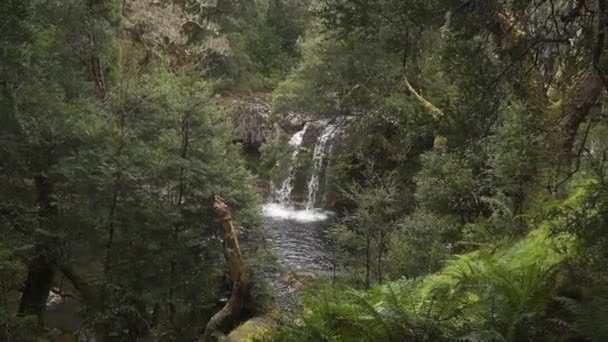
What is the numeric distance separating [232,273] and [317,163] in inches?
485

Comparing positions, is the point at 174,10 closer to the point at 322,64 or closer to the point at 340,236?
the point at 322,64

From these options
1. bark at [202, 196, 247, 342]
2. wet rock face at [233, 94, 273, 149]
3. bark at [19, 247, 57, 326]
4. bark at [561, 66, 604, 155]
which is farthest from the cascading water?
bark at [561, 66, 604, 155]

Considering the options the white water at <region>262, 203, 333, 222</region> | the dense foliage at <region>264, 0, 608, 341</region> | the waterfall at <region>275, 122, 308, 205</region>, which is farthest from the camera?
the waterfall at <region>275, 122, 308, 205</region>

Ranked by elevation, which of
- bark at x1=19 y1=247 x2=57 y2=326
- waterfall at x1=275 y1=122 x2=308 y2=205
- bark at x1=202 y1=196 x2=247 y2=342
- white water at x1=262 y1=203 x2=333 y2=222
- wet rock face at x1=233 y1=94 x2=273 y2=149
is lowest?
bark at x1=19 y1=247 x2=57 y2=326

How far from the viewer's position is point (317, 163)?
22844 mm

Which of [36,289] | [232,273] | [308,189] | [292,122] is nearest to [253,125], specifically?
[292,122]

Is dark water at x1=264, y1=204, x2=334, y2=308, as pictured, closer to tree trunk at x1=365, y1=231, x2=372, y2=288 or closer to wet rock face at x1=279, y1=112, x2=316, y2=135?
tree trunk at x1=365, y1=231, x2=372, y2=288

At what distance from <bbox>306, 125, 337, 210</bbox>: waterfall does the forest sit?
474cm

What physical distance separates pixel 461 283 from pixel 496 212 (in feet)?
14.0

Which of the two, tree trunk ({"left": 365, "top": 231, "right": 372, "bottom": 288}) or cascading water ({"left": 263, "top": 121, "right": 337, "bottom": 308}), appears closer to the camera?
tree trunk ({"left": 365, "top": 231, "right": 372, "bottom": 288})

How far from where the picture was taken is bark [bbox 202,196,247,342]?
1063 cm

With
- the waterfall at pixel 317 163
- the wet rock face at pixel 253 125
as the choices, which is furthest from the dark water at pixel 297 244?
the wet rock face at pixel 253 125

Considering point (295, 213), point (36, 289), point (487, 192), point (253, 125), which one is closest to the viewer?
point (487, 192)

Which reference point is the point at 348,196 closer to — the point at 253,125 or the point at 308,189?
the point at 308,189
